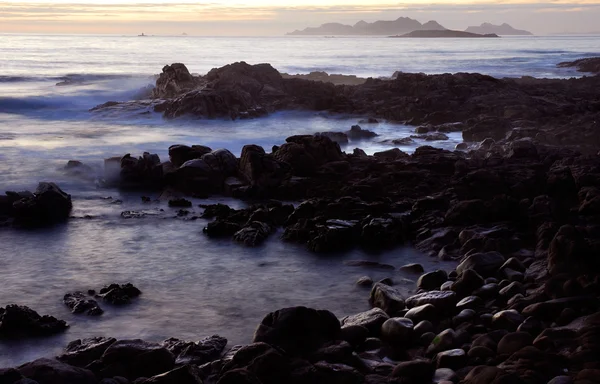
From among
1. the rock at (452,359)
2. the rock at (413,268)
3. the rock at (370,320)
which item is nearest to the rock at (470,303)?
the rock at (370,320)

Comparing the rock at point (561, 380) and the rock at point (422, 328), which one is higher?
the rock at point (561, 380)

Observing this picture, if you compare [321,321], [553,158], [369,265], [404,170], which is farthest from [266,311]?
[553,158]

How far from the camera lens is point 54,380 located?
21.0 feet

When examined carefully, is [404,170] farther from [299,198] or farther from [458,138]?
[458,138]

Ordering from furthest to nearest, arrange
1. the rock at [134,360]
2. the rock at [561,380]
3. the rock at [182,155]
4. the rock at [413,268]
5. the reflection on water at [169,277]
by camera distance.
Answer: the rock at [182,155]
the rock at [413,268]
the reflection on water at [169,277]
the rock at [134,360]
the rock at [561,380]

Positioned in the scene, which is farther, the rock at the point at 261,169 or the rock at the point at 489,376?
the rock at the point at 261,169

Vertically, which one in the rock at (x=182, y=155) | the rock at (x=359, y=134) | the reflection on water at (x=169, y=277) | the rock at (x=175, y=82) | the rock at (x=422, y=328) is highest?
the rock at (x=175, y=82)

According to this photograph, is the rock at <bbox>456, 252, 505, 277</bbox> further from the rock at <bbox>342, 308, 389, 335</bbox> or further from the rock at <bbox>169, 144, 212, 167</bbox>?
the rock at <bbox>169, 144, 212, 167</bbox>

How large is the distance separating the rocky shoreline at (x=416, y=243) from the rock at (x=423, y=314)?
0.06 ft

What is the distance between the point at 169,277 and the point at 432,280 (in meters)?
4.12

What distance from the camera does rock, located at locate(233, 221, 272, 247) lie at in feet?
41.4

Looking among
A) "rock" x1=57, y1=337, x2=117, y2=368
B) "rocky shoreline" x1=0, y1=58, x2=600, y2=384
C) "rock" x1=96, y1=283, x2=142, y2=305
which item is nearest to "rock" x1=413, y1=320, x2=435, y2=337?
"rocky shoreline" x1=0, y1=58, x2=600, y2=384

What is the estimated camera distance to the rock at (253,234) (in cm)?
1261

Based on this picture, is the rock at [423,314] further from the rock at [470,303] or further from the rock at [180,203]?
the rock at [180,203]
